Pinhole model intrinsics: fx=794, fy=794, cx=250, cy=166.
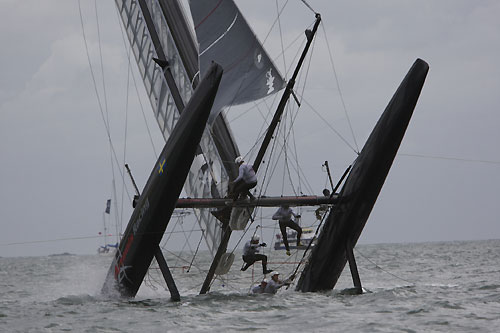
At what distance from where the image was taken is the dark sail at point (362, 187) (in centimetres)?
1116

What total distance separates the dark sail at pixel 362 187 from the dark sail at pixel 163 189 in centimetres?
228

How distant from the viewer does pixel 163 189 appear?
429 inches

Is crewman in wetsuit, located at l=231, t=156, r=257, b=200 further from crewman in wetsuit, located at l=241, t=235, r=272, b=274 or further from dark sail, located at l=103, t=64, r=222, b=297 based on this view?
crewman in wetsuit, located at l=241, t=235, r=272, b=274

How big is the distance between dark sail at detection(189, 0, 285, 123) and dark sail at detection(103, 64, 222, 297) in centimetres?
167

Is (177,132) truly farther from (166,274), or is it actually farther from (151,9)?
(151,9)

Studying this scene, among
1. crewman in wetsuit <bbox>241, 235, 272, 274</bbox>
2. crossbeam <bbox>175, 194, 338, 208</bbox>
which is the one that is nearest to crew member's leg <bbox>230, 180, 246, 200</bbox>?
crossbeam <bbox>175, 194, 338, 208</bbox>

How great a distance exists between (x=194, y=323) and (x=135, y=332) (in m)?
0.75

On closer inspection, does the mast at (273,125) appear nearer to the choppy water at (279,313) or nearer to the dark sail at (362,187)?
the choppy water at (279,313)

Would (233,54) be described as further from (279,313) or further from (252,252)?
(279,313)

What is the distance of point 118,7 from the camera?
17391 millimetres

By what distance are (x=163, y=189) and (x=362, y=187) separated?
2.82 metres

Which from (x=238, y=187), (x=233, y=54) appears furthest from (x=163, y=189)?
(x=233, y=54)

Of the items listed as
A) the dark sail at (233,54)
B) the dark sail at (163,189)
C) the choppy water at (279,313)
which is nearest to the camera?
the choppy water at (279,313)

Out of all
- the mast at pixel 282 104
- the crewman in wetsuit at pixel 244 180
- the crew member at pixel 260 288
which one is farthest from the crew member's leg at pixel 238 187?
the crew member at pixel 260 288
